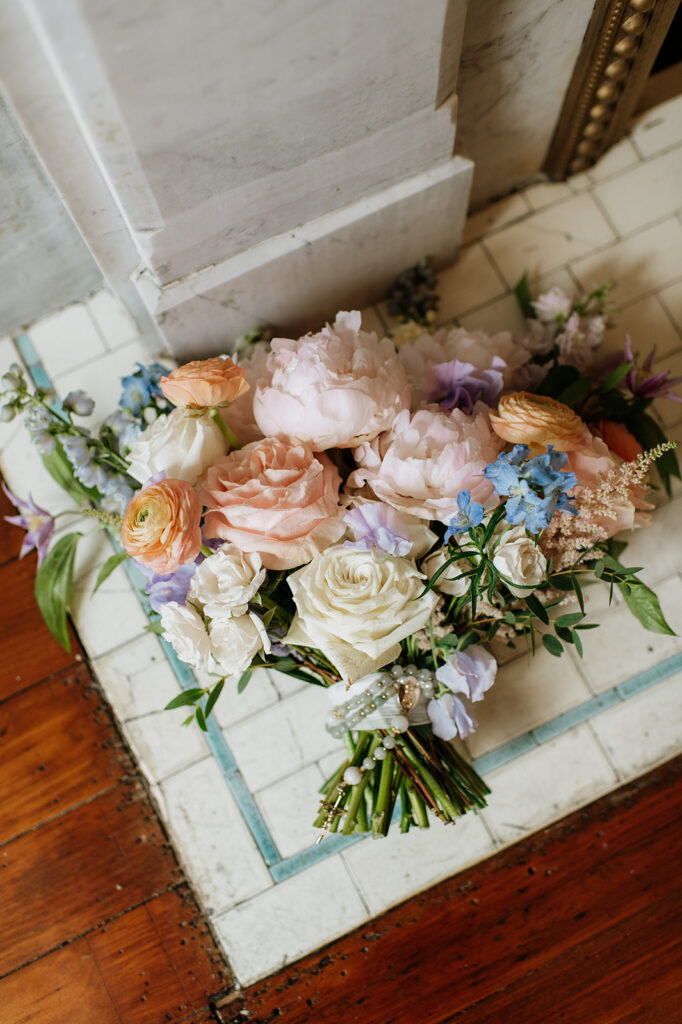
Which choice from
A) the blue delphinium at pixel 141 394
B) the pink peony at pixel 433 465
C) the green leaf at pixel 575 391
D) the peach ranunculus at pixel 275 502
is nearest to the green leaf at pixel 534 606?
the pink peony at pixel 433 465

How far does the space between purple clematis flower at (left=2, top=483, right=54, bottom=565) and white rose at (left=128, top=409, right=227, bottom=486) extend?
0.38 m

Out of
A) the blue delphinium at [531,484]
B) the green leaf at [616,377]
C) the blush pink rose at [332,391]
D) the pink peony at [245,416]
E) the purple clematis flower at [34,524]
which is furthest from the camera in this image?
the purple clematis flower at [34,524]

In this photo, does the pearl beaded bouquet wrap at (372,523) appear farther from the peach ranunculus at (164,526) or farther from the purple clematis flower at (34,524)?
the purple clematis flower at (34,524)

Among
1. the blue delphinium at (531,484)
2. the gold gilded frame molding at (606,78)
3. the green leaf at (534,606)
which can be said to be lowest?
the green leaf at (534,606)

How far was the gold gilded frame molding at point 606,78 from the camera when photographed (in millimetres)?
919

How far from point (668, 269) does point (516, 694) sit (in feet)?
2.31

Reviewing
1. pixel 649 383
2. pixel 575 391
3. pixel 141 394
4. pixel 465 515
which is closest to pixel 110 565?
pixel 141 394

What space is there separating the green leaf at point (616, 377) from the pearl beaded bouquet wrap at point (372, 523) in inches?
2.0

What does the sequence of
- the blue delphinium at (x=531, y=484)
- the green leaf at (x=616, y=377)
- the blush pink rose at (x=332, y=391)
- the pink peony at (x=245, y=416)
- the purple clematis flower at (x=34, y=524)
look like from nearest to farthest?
the blue delphinium at (x=531, y=484) < the blush pink rose at (x=332, y=391) < the pink peony at (x=245, y=416) < the green leaf at (x=616, y=377) < the purple clematis flower at (x=34, y=524)

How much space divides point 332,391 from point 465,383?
0.22 m

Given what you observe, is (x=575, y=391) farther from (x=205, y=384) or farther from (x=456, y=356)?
(x=205, y=384)

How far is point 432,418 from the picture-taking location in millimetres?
729

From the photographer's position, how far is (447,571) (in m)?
0.76

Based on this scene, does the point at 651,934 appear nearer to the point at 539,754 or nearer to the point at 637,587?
the point at 539,754
